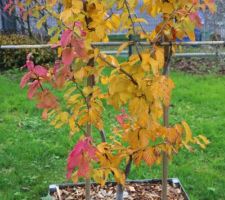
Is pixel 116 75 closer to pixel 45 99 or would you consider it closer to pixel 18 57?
pixel 45 99

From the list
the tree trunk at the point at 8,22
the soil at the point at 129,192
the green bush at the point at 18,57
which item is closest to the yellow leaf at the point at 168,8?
the soil at the point at 129,192

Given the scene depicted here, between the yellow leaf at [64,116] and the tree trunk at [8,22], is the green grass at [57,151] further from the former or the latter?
the tree trunk at [8,22]

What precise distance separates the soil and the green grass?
40cm

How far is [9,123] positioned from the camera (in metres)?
5.79

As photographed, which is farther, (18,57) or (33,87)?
(18,57)

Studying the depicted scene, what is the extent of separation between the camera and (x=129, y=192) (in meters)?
3.57

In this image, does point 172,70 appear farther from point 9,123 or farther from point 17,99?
point 9,123

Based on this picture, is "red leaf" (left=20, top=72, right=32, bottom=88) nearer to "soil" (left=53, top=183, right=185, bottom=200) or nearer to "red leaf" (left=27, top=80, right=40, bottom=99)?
"red leaf" (left=27, top=80, right=40, bottom=99)

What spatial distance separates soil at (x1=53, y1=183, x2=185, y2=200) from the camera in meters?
3.50

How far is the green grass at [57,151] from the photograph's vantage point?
4.13 meters

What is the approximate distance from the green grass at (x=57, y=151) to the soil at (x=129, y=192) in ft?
1.31

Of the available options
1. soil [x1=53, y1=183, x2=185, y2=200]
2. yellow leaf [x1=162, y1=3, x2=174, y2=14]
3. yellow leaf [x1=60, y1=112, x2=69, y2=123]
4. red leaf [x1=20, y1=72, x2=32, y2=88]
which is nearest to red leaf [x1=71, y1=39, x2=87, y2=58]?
red leaf [x1=20, y1=72, x2=32, y2=88]

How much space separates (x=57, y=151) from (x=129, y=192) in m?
1.42

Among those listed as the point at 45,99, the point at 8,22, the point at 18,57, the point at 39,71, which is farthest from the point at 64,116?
the point at 8,22
